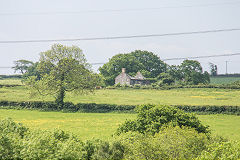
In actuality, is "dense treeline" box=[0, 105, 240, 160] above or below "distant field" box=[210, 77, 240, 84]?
below

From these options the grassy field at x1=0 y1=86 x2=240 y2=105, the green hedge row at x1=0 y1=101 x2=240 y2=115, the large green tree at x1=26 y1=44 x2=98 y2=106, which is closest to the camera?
the green hedge row at x1=0 y1=101 x2=240 y2=115

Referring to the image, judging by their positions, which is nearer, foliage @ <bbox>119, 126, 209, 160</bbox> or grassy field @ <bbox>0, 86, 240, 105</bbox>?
foliage @ <bbox>119, 126, 209, 160</bbox>

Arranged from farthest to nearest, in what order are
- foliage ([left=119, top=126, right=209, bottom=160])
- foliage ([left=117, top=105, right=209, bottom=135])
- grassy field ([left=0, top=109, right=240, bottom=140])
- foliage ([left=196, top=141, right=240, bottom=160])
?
grassy field ([left=0, top=109, right=240, bottom=140]) < foliage ([left=117, top=105, right=209, bottom=135]) < foliage ([left=119, top=126, right=209, bottom=160]) < foliage ([left=196, top=141, right=240, bottom=160])

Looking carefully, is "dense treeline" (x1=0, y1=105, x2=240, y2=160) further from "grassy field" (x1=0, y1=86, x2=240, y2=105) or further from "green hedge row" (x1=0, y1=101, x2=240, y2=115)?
"grassy field" (x1=0, y1=86, x2=240, y2=105)

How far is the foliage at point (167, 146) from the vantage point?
1159 centimetres

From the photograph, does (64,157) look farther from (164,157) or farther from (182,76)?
(182,76)

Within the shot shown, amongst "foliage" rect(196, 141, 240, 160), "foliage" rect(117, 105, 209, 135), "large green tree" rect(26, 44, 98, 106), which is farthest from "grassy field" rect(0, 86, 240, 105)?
"foliage" rect(196, 141, 240, 160)

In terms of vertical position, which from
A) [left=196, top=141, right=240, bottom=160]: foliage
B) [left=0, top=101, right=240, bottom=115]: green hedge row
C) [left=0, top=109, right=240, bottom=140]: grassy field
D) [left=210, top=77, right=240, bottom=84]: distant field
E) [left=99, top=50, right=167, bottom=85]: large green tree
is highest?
[left=99, top=50, right=167, bottom=85]: large green tree

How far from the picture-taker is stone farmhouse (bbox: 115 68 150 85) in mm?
99625

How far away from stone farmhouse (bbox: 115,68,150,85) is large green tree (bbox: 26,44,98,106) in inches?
1912

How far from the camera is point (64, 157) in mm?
9172

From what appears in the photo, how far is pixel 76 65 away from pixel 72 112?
27.3 feet

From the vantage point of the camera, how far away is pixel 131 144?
12492mm

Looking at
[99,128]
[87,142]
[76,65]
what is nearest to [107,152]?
[87,142]
